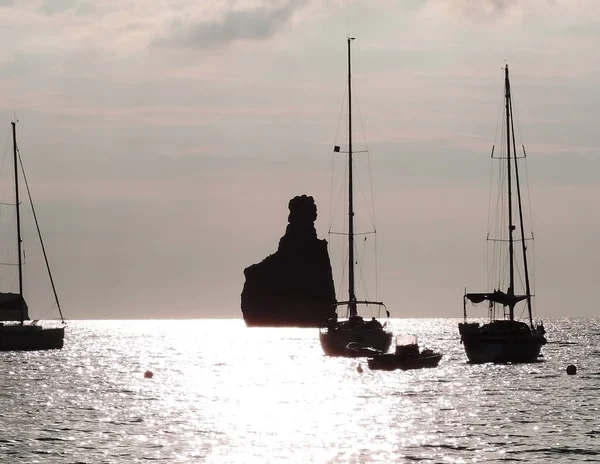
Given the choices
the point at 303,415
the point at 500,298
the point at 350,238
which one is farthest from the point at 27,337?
the point at 303,415

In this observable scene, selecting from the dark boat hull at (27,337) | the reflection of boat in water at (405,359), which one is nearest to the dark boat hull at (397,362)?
the reflection of boat in water at (405,359)

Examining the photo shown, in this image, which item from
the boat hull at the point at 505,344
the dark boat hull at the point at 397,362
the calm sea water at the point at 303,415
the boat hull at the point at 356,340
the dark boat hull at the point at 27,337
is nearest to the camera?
the calm sea water at the point at 303,415

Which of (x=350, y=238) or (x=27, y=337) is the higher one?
(x=350, y=238)

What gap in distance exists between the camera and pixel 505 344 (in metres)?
91.8

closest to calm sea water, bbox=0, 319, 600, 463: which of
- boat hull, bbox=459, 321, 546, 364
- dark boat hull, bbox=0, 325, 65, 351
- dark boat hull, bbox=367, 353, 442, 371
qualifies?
dark boat hull, bbox=367, 353, 442, 371

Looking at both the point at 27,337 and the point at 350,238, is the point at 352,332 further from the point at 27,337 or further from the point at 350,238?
the point at 27,337

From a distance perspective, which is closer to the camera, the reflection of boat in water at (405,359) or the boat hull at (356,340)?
the reflection of boat in water at (405,359)

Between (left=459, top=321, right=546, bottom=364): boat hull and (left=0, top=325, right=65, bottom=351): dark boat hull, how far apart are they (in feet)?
152

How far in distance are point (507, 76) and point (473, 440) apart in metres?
55.6

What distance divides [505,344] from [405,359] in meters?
7.75

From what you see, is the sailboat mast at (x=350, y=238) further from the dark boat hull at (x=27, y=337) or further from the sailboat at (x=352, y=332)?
the dark boat hull at (x=27, y=337)

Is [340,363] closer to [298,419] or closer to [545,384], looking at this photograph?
[545,384]

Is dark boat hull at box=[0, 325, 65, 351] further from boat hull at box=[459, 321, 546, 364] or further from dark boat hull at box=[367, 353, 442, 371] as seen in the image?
boat hull at box=[459, 321, 546, 364]

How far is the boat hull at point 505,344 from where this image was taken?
91750 millimetres
